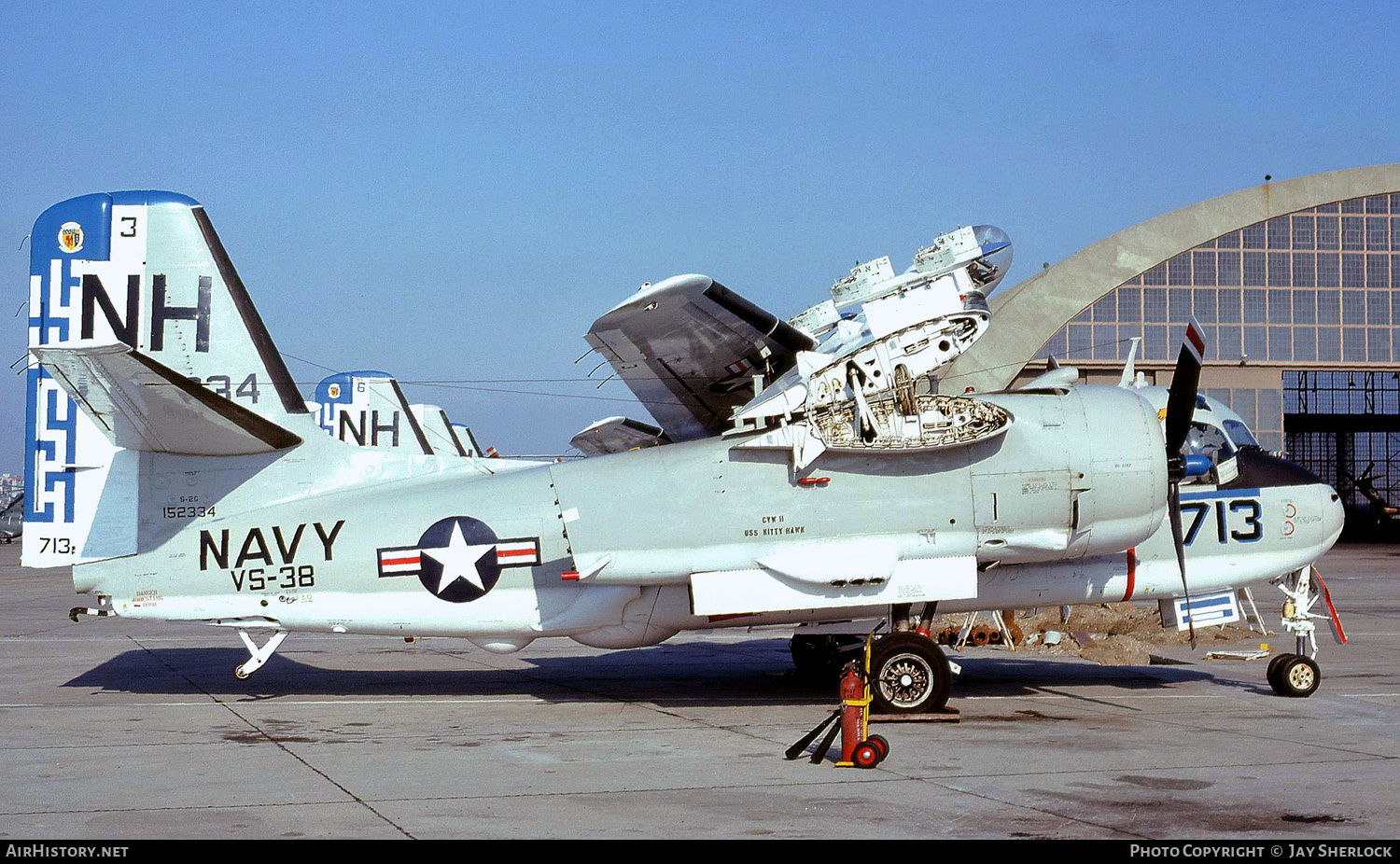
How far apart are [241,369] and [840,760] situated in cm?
907

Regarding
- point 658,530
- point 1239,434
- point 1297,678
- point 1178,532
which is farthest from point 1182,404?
point 658,530

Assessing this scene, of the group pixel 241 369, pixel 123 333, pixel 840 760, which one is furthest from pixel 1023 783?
pixel 123 333

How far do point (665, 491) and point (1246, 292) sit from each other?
46748 mm

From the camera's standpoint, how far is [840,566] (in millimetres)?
14078

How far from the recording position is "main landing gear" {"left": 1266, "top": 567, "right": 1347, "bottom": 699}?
15250 millimetres

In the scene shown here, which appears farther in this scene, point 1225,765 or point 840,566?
point 840,566

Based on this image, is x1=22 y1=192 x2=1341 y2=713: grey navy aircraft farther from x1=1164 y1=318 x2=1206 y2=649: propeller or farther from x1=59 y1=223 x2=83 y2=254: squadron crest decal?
x1=59 y1=223 x2=83 y2=254: squadron crest decal

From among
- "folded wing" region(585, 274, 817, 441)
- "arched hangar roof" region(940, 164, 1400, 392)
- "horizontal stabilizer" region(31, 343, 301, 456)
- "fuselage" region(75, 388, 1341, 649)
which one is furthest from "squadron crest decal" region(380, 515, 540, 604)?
"arched hangar roof" region(940, 164, 1400, 392)

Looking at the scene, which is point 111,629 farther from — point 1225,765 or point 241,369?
point 1225,765

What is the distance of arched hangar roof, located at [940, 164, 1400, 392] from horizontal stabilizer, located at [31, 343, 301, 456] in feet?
135

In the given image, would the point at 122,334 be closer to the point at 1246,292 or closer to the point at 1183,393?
the point at 1183,393

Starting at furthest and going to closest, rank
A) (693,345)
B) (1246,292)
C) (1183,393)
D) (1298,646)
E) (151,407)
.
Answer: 1. (1246,292)
2. (1298,646)
3. (693,345)
4. (1183,393)
5. (151,407)

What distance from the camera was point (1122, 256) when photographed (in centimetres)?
5409

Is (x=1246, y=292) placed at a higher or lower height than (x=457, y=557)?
higher
